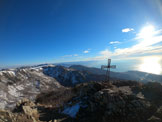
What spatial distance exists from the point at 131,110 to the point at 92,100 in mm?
5638

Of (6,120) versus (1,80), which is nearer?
(6,120)

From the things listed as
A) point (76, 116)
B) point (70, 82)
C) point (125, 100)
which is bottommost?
point (70, 82)

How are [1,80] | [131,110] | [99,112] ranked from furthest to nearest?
[1,80], [99,112], [131,110]

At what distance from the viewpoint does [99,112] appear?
12188 millimetres

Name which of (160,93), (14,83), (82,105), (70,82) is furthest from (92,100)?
(70,82)

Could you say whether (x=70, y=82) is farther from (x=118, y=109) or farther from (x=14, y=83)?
(x=118, y=109)

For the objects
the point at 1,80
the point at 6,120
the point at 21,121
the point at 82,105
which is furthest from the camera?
the point at 1,80

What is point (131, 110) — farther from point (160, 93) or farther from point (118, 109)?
point (160, 93)

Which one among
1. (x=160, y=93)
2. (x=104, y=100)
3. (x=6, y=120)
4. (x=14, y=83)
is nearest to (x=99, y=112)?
(x=104, y=100)

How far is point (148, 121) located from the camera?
9648 mm

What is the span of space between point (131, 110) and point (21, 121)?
13652 mm

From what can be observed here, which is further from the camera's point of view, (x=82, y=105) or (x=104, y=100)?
(x=82, y=105)

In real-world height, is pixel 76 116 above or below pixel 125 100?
below

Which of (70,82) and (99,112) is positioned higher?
(99,112)
